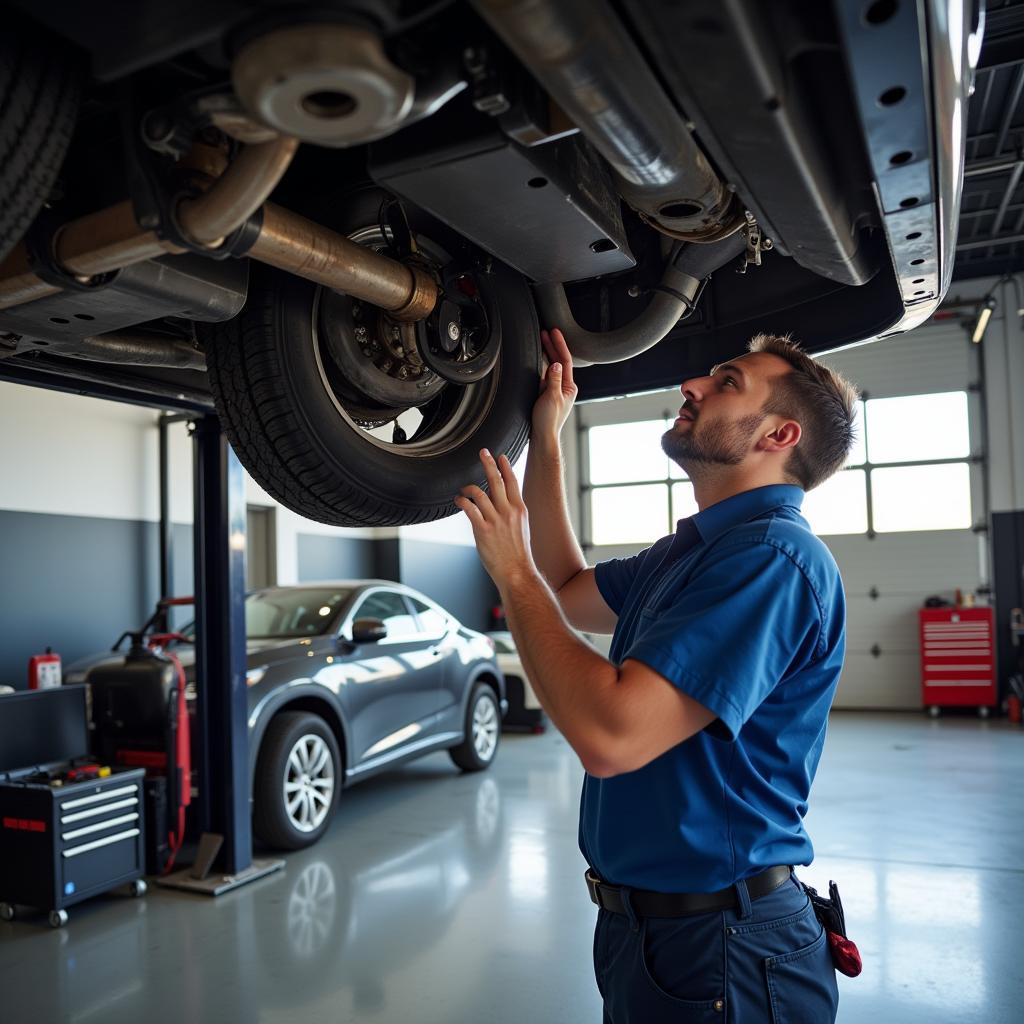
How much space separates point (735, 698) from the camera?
1177 millimetres

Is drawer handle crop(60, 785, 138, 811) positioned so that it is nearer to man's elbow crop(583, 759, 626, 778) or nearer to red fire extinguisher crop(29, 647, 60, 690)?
red fire extinguisher crop(29, 647, 60, 690)

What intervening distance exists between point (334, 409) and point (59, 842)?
273 cm

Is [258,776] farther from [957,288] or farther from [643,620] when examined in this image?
[957,288]

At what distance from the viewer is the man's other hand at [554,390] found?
70.6 inches

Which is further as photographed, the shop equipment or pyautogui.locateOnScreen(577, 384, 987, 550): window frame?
pyautogui.locateOnScreen(577, 384, 987, 550): window frame

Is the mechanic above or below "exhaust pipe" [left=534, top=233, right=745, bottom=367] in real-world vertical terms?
below

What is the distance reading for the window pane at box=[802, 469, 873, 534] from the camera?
31.6 feet

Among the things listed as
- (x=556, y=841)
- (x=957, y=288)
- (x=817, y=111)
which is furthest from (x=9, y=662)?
(x=957, y=288)

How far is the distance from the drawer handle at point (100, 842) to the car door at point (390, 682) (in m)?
1.22

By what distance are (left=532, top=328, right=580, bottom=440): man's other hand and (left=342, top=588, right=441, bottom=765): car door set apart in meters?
3.19

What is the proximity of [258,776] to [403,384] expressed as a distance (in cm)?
308

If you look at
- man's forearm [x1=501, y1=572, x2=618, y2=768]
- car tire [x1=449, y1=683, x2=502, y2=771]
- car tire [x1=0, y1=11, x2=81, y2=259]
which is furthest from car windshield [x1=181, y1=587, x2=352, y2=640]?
car tire [x1=0, y1=11, x2=81, y2=259]

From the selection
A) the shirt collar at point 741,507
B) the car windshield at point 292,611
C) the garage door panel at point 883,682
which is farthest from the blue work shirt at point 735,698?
the garage door panel at point 883,682

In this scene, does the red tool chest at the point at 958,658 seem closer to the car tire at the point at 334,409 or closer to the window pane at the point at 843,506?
the window pane at the point at 843,506
